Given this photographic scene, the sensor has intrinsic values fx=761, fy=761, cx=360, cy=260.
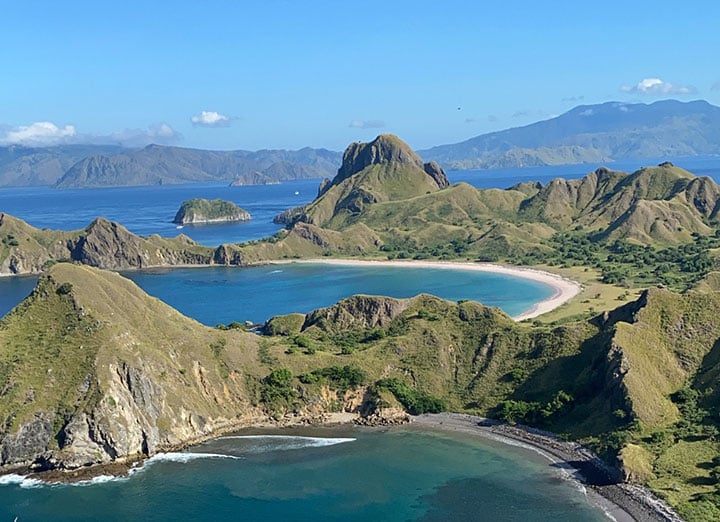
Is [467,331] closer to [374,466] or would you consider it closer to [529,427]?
[529,427]

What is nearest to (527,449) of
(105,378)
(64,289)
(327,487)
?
(327,487)

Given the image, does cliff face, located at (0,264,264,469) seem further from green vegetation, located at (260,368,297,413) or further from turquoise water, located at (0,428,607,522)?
turquoise water, located at (0,428,607,522)

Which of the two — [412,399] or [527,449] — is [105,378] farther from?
[527,449]

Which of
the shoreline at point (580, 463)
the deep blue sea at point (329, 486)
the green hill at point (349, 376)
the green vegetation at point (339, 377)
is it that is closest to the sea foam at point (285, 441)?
the deep blue sea at point (329, 486)

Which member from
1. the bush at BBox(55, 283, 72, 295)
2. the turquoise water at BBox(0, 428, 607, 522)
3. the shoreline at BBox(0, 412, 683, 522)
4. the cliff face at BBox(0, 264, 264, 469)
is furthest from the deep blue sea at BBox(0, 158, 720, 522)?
the bush at BBox(55, 283, 72, 295)

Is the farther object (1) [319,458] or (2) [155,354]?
(2) [155,354]

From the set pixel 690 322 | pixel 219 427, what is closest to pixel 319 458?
pixel 219 427
